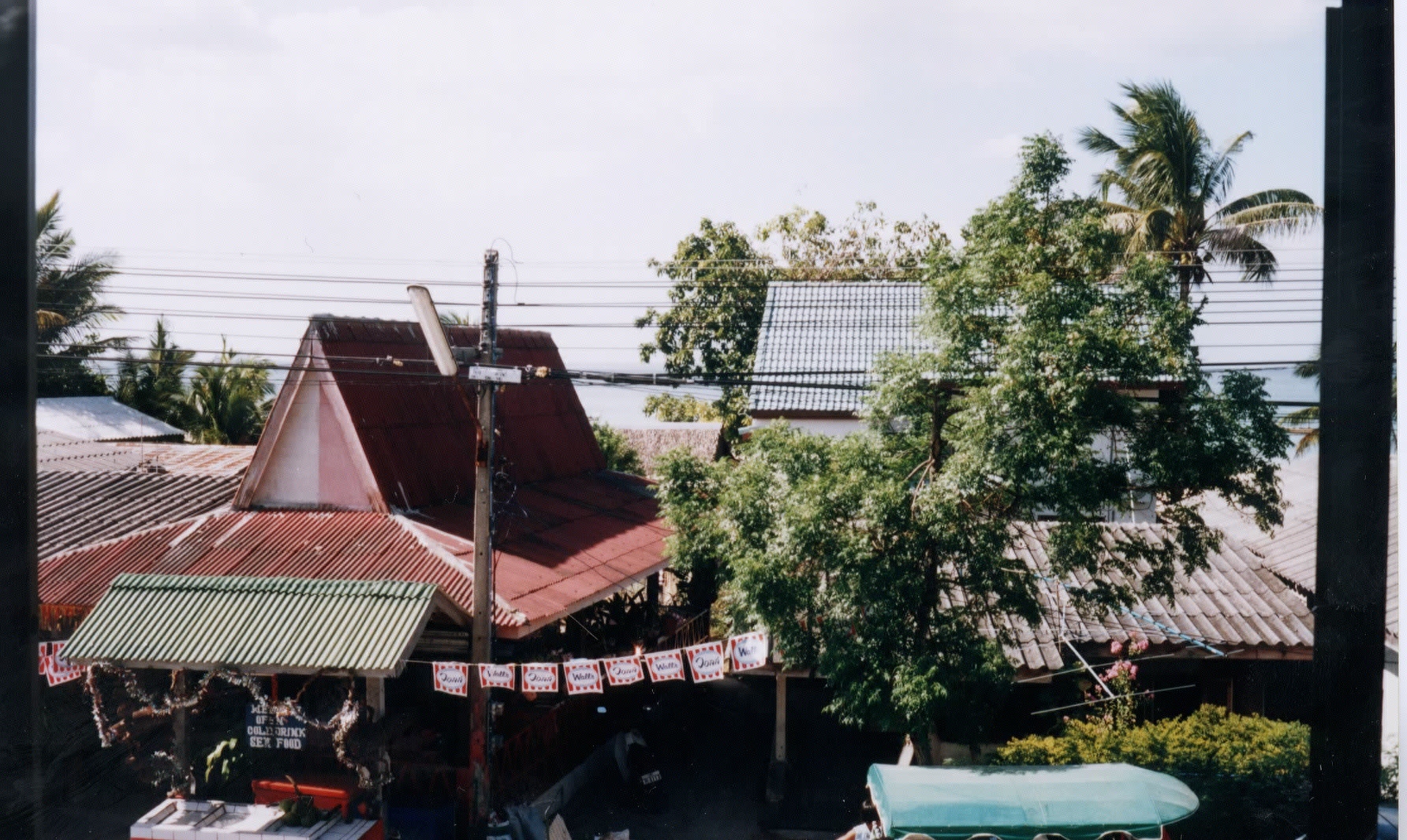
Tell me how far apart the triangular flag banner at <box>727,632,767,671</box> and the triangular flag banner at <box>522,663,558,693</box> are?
161cm

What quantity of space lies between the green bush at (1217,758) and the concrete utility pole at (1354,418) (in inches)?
225

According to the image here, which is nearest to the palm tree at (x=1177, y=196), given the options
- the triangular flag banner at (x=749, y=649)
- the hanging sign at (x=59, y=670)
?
the triangular flag banner at (x=749, y=649)

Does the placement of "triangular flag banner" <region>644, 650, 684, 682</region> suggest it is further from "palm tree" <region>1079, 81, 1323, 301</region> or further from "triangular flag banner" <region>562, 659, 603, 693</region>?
"palm tree" <region>1079, 81, 1323, 301</region>

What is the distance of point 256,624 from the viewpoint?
8.69m

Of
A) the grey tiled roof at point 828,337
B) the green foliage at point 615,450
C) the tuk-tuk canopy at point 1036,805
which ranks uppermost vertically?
the grey tiled roof at point 828,337

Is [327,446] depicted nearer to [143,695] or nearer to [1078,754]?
[143,695]

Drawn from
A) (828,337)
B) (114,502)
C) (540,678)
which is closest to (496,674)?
A: (540,678)

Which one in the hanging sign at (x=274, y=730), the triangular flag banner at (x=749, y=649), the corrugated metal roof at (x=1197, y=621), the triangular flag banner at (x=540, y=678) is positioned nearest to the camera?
the triangular flag banner at (x=749, y=649)

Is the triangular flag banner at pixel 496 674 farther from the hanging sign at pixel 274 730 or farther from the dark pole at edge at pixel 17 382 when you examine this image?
the dark pole at edge at pixel 17 382

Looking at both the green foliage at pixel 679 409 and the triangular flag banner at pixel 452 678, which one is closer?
the triangular flag banner at pixel 452 678

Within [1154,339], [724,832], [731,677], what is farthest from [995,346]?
[731,677]

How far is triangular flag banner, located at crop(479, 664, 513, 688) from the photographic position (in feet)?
29.0

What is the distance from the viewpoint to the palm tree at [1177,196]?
14849 millimetres

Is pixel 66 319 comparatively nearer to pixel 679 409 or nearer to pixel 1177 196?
pixel 679 409
